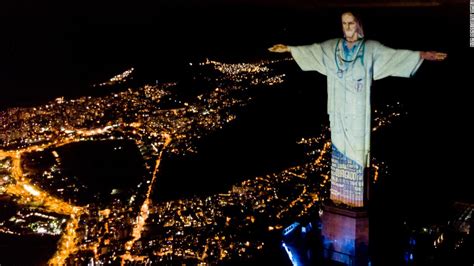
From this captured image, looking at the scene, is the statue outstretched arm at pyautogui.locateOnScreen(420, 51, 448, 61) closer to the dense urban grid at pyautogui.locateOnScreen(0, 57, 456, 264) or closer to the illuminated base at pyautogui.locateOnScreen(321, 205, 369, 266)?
the illuminated base at pyautogui.locateOnScreen(321, 205, 369, 266)

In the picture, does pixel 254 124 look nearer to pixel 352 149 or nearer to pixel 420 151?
pixel 420 151

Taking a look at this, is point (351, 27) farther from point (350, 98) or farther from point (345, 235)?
point (345, 235)

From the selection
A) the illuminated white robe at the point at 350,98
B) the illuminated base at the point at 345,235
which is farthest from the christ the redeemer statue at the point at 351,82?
the illuminated base at the point at 345,235

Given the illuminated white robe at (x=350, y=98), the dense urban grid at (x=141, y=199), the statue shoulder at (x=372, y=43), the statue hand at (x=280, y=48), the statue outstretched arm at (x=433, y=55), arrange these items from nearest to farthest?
1. the statue outstretched arm at (x=433, y=55)
2. the statue shoulder at (x=372, y=43)
3. the illuminated white robe at (x=350, y=98)
4. the statue hand at (x=280, y=48)
5. the dense urban grid at (x=141, y=199)

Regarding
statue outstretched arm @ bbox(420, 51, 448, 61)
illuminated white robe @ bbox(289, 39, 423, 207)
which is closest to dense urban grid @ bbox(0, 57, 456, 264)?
illuminated white robe @ bbox(289, 39, 423, 207)

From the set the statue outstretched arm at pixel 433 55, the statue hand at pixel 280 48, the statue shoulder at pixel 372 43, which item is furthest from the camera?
the statue hand at pixel 280 48

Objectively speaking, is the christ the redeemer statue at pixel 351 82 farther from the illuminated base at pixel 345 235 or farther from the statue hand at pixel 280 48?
the illuminated base at pixel 345 235
